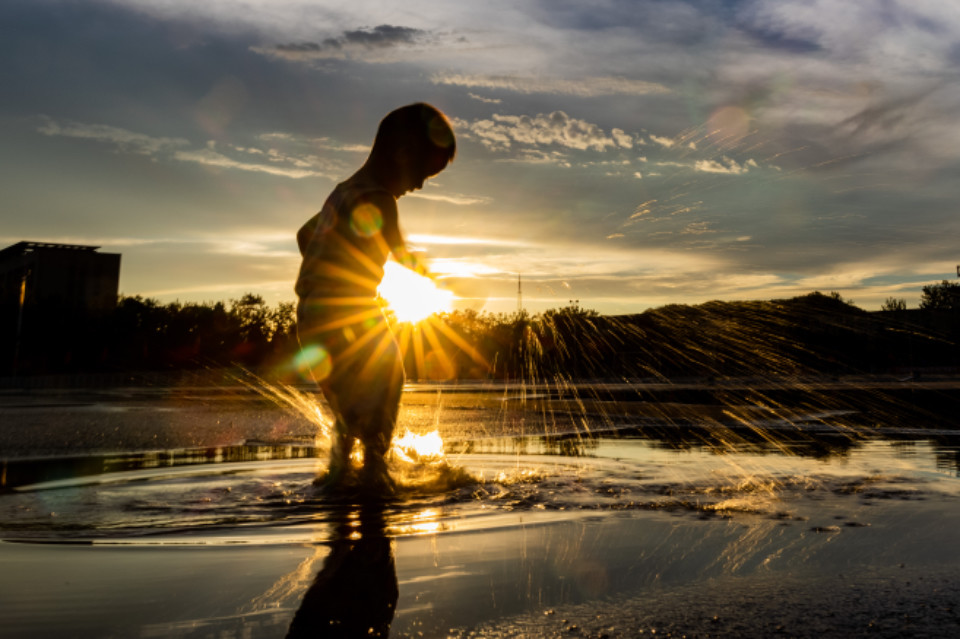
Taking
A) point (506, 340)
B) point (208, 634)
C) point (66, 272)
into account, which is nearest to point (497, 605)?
point (208, 634)

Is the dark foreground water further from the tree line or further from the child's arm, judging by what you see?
the tree line

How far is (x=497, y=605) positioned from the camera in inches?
78.1

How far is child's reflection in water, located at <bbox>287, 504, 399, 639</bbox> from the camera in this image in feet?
5.92

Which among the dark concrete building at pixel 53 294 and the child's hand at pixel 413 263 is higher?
the dark concrete building at pixel 53 294

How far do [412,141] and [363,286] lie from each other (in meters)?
0.86

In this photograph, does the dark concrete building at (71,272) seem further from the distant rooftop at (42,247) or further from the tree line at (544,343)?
the tree line at (544,343)

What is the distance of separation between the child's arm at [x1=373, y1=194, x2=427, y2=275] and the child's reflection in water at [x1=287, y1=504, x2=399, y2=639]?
5.62 feet

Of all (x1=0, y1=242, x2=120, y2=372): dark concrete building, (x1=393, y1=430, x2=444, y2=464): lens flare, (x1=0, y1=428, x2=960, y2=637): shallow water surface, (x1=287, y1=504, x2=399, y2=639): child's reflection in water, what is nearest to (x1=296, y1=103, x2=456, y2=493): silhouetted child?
(x1=393, y1=430, x2=444, y2=464): lens flare

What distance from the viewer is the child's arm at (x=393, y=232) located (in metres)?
4.25

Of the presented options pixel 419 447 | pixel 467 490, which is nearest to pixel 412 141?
pixel 467 490

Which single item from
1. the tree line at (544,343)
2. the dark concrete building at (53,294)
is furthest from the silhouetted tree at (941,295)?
the dark concrete building at (53,294)

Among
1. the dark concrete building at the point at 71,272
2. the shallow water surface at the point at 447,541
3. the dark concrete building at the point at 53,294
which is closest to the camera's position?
the shallow water surface at the point at 447,541

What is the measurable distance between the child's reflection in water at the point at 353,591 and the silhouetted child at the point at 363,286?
1197mm

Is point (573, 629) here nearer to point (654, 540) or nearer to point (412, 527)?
point (654, 540)
